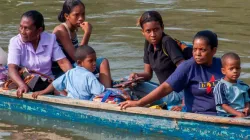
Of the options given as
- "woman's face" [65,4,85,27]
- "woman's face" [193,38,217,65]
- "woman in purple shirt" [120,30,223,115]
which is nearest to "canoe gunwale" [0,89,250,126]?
"woman in purple shirt" [120,30,223,115]

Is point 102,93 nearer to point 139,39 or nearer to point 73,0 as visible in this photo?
point 73,0

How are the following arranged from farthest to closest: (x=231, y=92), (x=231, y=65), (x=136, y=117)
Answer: (x=136, y=117)
(x=231, y=92)
(x=231, y=65)

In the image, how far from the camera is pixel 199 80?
5559 mm

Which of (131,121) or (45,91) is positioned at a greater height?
(45,91)

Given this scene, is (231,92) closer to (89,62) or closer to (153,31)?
(153,31)

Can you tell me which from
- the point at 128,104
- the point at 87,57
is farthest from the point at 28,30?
the point at 128,104

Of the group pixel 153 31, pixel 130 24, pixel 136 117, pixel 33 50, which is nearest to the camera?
pixel 136 117

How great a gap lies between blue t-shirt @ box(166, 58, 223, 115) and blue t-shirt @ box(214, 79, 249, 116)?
0.15 metres

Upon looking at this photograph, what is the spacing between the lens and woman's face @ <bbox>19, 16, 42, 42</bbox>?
6398mm

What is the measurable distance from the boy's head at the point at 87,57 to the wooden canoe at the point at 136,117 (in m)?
0.40

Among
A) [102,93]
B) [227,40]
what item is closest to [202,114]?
[102,93]

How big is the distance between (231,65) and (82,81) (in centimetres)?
156

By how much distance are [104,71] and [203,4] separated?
7392 millimetres

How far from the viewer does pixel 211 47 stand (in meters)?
5.45
